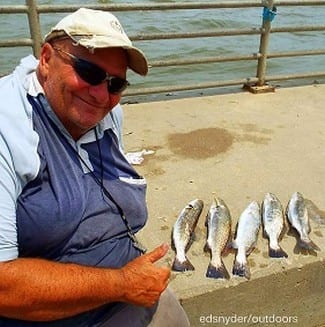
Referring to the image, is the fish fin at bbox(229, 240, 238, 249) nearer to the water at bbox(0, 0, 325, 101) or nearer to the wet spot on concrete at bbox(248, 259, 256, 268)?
the wet spot on concrete at bbox(248, 259, 256, 268)

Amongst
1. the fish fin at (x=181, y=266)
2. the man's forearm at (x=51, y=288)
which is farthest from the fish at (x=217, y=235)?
the man's forearm at (x=51, y=288)

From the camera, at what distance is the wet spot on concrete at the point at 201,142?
4.15 m

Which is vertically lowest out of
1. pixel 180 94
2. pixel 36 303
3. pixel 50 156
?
pixel 180 94

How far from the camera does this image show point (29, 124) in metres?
1.67

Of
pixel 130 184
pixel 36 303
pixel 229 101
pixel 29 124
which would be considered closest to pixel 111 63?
pixel 29 124

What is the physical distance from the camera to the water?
872cm

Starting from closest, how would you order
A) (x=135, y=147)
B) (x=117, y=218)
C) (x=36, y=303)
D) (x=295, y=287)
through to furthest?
1. (x=36, y=303)
2. (x=117, y=218)
3. (x=295, y=287)
4. (x=135, y=147)

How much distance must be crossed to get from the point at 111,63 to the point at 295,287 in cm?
180

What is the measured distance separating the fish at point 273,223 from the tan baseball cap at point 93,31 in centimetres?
161

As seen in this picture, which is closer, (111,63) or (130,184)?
(111,63)

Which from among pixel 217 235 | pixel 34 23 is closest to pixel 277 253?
pixel 217 235

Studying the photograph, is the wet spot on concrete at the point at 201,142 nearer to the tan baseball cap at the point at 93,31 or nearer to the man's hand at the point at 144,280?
the man's hand at the point at 144,280

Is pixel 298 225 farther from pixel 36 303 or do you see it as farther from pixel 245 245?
pixel 36 303

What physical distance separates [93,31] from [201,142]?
9.01 feet
